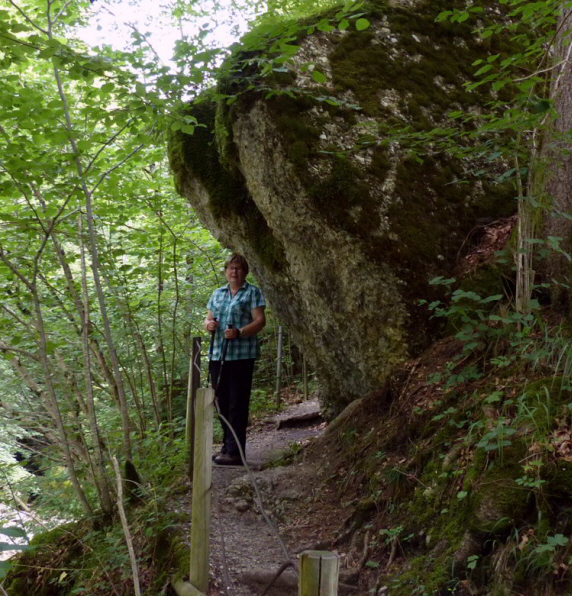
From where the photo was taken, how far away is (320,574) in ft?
5.66

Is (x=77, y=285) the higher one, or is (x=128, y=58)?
(x=128, y=58)

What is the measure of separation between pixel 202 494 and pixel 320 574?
5.57ft

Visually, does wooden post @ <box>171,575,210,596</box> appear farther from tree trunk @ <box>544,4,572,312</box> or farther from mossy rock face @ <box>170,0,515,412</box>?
tree trunk @ <box>544,4,572,312</box>

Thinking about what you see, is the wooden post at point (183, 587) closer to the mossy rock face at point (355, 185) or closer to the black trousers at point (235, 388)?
the black trousers at point (235, 388)

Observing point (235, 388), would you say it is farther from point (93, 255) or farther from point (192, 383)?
point (93, 255)

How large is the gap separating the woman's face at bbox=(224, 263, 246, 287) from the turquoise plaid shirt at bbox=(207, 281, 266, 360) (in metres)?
0.09

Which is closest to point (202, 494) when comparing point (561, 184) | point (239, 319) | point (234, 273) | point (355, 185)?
point (239, 319)

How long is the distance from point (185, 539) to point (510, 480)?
263 cm

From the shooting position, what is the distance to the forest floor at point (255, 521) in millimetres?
3852

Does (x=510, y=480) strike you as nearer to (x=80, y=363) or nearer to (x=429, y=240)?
(x=429, y=240)

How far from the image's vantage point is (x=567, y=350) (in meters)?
3.47

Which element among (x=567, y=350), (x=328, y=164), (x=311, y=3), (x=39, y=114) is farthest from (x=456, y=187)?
(x=39, y=114)

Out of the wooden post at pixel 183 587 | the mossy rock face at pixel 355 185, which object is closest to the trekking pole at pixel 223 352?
the mossy rock face at pixel 355 185

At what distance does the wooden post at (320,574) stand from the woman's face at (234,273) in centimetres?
404
